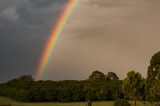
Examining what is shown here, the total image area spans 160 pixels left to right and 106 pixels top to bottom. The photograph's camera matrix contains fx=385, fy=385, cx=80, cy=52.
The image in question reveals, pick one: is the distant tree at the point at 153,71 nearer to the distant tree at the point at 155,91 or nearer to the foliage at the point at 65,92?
the distant tree at the point at 155,91

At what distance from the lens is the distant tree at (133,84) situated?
109 meters

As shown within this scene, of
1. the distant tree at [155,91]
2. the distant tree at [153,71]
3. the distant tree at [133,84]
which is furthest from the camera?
the distant tree at [133,84]

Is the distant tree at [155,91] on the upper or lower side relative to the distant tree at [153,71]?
lower

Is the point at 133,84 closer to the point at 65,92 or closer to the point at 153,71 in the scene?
the point at 153,71

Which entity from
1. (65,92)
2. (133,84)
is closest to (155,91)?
(133,84)

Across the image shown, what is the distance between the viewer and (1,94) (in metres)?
153

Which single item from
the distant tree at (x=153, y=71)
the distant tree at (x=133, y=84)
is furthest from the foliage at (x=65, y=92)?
the distant tree at (x=153, y=71)

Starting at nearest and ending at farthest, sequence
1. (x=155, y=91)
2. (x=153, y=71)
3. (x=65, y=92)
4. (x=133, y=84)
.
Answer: (x=155, y=91), (x=153, y=71), (x=133, y=84), (x=65, y=92)

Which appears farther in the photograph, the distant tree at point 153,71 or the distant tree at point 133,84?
the distant tree at point 133,84

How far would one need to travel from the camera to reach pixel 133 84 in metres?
109

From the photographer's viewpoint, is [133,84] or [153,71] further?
[133,84]

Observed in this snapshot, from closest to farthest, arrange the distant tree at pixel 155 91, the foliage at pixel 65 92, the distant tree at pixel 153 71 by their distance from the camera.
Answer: the distant tree at pixel 155 91, the distant tree at pixel 153 71, the foliage at pixel 65 92

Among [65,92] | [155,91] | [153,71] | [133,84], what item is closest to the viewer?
[155,91]

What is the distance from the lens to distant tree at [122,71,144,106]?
357ft
